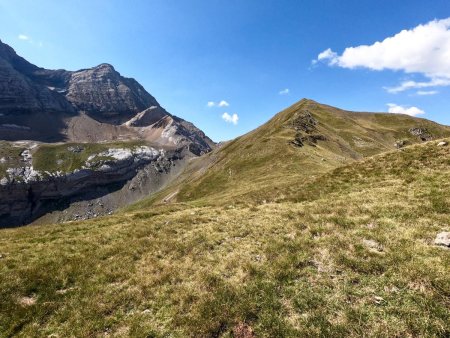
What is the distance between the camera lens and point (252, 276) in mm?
13688

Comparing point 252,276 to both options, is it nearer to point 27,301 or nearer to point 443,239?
point 443,239

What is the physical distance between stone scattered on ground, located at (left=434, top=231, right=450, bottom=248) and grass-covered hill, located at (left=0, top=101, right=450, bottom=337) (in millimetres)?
420

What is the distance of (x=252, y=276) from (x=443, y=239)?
378 inches

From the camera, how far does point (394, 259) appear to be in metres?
13.0

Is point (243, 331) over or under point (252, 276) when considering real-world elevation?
under

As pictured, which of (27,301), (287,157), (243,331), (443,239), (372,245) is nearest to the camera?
(243,331)

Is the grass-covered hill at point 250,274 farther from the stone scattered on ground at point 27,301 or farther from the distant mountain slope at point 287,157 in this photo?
the distant mountain slope at point 287,157

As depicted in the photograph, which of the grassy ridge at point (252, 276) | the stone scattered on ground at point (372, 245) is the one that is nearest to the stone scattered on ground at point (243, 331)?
the grassy ridge at point (252, 276)

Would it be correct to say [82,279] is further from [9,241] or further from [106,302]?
[9,241]

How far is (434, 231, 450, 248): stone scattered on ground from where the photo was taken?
44.6ft

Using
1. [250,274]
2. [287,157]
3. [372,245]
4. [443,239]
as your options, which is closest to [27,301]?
[250,274]

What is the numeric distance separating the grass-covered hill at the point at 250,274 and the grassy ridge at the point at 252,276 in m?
0.05

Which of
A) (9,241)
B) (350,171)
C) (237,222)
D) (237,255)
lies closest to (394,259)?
(237,255)

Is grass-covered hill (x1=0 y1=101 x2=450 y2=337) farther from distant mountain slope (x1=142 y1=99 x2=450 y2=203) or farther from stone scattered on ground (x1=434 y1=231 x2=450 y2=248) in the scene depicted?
distant mountain slope (x1=142 y1=99 x2=450 y2=203)
